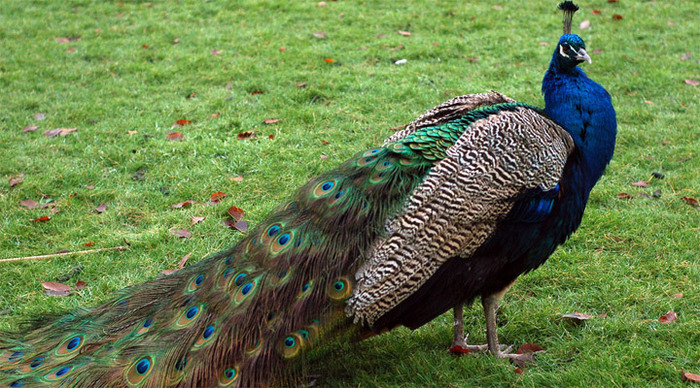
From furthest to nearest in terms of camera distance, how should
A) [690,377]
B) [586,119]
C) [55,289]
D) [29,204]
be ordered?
[29,204]
[55,289]
[586,119]
[690,377]

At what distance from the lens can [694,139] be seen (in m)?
5.82

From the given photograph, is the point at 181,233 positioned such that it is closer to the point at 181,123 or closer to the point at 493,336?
the point at 181,123

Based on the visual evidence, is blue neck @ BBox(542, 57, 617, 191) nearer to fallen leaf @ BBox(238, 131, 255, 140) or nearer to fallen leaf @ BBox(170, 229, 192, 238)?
fallen leaf @ BBox(170, 229, 192, 238)

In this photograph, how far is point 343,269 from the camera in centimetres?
305

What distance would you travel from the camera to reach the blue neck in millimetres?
3535

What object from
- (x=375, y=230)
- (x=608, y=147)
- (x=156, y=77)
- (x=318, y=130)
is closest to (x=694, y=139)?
(x=608, y=147)

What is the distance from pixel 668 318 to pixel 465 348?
1.15 m

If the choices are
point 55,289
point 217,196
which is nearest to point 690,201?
point 217,196

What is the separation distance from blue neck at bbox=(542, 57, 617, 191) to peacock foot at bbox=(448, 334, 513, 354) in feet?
3.19

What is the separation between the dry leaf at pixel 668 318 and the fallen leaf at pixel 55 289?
3.47 metres

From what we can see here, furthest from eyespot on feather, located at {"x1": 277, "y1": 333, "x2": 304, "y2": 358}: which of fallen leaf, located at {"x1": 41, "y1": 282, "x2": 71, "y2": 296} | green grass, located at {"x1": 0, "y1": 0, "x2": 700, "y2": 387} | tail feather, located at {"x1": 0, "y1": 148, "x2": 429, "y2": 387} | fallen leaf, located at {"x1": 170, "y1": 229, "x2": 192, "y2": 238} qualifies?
fallen leaf, located at {"x1": 170, "y1": 229, "x2": 192, "y2": 238}

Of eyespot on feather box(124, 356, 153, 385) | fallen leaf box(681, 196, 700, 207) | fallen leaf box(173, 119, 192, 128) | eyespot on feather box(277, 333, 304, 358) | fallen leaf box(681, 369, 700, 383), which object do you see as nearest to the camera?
eyespot on feather box(124, 356, 153, 385)

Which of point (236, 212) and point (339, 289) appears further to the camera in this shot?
point (236, 212)

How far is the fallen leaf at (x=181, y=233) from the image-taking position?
15.5 feet
